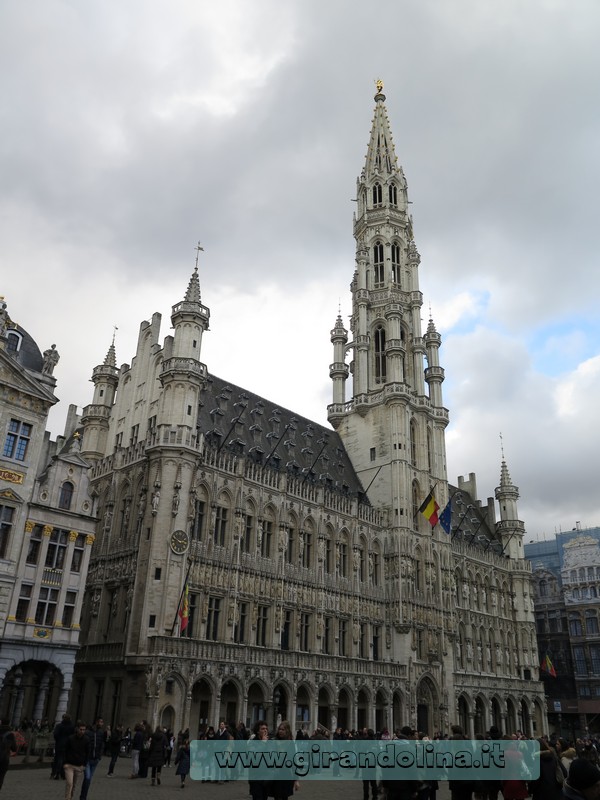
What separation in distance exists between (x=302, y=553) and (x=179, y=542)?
41.5 feet

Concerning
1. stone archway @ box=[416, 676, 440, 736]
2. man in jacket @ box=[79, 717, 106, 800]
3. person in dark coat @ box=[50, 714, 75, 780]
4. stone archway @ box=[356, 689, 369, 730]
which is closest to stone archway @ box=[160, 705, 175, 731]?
man in jacket @ box=[79, 717, 106, 800]

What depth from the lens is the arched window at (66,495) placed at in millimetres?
38625

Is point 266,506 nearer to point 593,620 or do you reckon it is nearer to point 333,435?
point 333,435

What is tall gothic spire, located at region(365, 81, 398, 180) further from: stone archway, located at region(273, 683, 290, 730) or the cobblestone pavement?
the cobblestone pavement

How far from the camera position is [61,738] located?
20953 mm

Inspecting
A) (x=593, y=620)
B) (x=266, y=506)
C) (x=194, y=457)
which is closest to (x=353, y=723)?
(x=266, y=506)

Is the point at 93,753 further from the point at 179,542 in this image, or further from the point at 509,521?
the point at 509,521

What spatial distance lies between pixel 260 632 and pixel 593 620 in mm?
56517

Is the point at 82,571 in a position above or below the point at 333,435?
below

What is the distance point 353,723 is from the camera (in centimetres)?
5062

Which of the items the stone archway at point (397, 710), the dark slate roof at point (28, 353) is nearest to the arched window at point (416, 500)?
the stone archway at point (397, 710)

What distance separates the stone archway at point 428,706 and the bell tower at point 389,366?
44.6ft

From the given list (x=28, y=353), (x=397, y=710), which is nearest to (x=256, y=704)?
(x=397, y=710)

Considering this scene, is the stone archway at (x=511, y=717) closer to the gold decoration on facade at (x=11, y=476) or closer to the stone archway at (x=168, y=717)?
the stone archway at (x=168, y=717)
